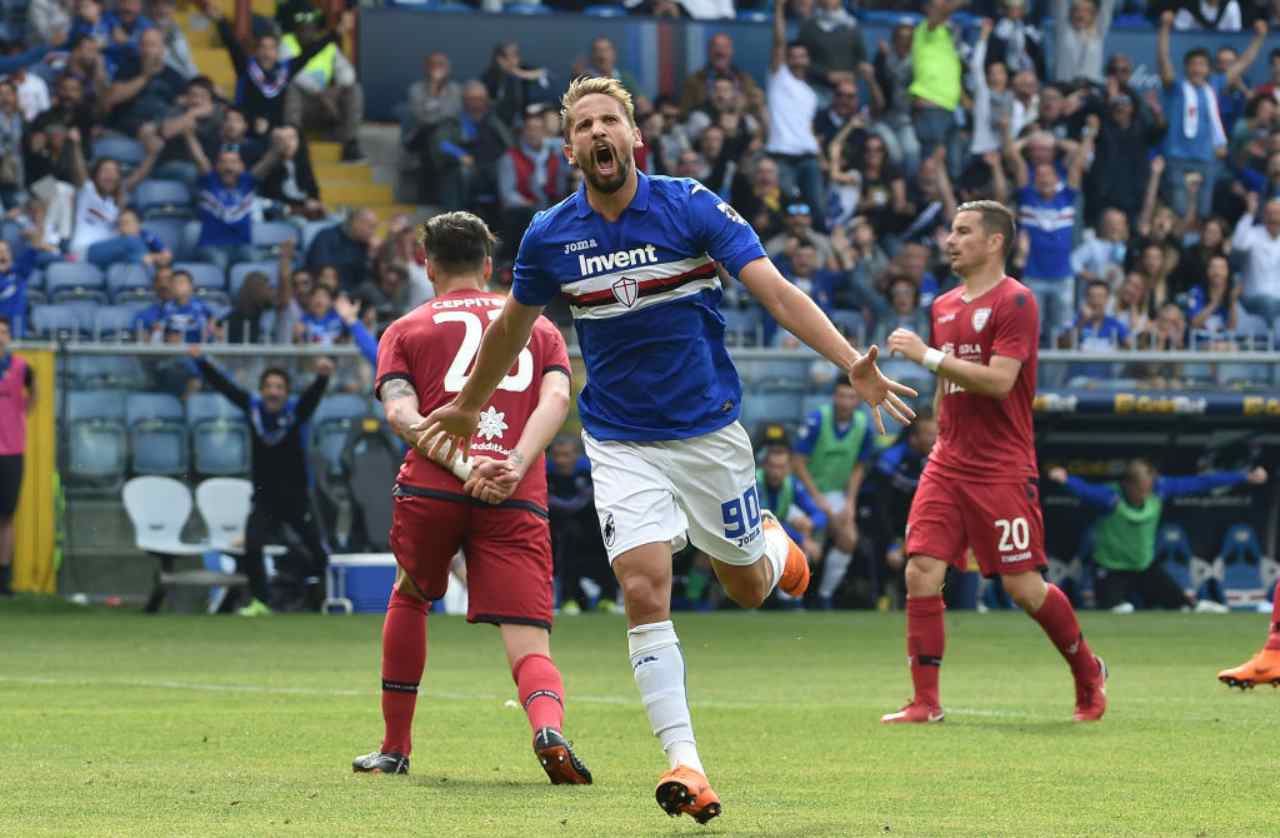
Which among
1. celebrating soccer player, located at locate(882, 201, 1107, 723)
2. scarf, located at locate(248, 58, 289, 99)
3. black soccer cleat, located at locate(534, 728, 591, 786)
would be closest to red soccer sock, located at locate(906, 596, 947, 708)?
celebrating soccer player, located at locate(882, 201, 1107, 723)

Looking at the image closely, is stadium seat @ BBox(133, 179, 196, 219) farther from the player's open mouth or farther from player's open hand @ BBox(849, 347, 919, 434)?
player's open hand @ BBox(849, 347, 919, 434)

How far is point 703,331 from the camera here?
23.0 ft

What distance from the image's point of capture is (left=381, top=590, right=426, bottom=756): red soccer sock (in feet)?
25.7

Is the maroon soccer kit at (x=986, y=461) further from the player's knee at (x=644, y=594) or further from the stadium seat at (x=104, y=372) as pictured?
the stadium seat at (x=104, y=372)

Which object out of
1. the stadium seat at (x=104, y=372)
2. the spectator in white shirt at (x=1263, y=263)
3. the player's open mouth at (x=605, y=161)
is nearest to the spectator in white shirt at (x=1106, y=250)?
the spectator in white shirt at (x=1263, y=263)

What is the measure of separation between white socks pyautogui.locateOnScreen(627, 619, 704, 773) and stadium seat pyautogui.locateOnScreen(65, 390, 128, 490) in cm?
1240

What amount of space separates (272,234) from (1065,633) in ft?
39.9

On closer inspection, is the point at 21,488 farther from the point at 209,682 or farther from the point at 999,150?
the point at 999,150

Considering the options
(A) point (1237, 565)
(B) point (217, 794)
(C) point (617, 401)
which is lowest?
(A) point (1237, 565)

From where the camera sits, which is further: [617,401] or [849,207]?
[849,207]

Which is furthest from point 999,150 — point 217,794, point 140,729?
point 217,794

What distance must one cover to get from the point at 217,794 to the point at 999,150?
1790 centimetres

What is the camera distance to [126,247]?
20.0m

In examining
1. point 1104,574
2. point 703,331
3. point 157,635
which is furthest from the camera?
point 1104,574
